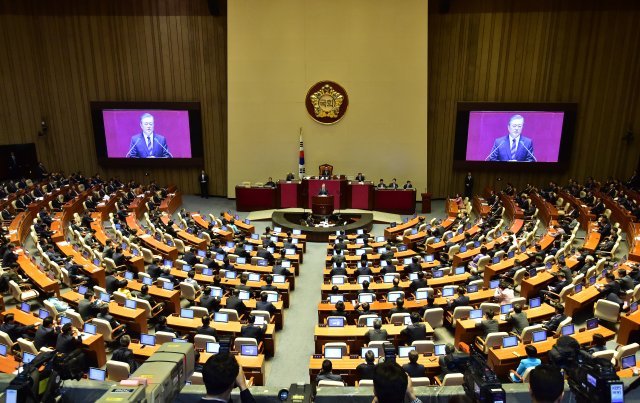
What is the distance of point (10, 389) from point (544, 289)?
10772mm

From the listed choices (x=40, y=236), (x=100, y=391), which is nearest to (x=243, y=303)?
(x=100, y=391)

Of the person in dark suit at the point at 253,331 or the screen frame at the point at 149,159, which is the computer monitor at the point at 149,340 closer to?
the person in dark suit at the point at 253,331

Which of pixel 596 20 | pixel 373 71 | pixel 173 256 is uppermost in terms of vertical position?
pixel 596 20

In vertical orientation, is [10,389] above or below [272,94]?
below

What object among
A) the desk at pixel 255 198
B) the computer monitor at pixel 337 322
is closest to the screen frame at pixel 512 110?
the desk at pixel 255 198

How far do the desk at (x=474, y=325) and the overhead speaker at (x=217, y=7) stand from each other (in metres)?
A: 18.2

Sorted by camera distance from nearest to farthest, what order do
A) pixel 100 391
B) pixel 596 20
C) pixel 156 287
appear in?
pixel 100 391 → pixel 156 287 → pixel 596 20

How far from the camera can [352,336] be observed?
348 inches

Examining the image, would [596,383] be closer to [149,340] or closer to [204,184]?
[149,340]

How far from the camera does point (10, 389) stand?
3.51m

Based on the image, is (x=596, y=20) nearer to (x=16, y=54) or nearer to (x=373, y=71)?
(x=373, y=71)

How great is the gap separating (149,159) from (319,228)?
35.1ft

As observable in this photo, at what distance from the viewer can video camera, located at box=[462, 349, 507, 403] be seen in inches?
136

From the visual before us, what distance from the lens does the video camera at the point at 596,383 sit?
338 cm
